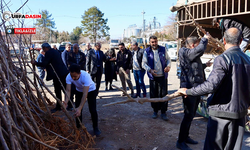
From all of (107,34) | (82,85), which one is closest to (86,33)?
(107,34)

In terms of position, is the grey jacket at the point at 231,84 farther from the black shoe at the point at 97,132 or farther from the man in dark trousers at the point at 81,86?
the black shoe at the point at 97,132

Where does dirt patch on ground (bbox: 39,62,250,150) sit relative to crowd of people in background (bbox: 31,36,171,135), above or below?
below

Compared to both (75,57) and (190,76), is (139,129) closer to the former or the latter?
(190,76)

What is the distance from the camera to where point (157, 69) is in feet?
16.0

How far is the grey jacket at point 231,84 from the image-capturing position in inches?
88.4

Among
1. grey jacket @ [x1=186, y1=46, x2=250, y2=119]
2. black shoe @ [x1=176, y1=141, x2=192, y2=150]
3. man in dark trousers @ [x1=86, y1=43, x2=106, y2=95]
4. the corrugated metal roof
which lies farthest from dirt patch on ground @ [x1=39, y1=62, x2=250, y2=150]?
the corrugated metal roof

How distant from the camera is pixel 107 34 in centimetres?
5088

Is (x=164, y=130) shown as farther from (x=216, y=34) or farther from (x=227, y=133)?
(x=216, y=34)

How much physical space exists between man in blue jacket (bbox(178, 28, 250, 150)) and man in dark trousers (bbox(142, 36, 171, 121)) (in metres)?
2.36

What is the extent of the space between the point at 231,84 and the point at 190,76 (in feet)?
4.32

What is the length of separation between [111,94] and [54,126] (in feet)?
13.7

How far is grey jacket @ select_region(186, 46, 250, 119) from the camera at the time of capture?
7.37 feet

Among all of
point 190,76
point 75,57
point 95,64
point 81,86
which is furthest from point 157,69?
point 75,57

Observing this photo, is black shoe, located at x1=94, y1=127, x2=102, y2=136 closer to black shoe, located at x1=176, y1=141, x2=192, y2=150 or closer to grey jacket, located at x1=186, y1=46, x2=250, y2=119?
black shoe, located at x1=176, y1=141, x2=192, y2=150
